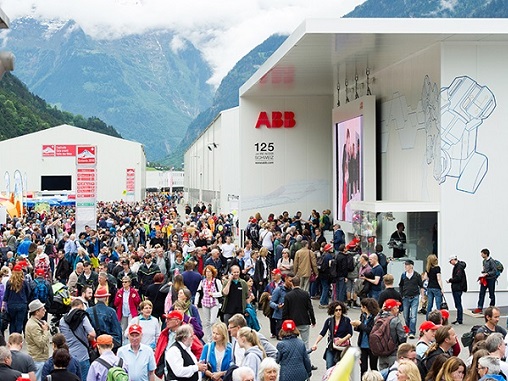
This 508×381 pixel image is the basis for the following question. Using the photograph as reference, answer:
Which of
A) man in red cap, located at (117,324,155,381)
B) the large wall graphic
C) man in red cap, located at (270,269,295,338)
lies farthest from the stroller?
the large wall graphic

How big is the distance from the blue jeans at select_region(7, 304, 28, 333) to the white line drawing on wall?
970cm

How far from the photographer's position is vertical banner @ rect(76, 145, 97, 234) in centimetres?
2868

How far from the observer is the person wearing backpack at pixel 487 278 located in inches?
705

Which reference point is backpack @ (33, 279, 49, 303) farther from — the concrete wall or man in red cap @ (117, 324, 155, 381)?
the concrete wall

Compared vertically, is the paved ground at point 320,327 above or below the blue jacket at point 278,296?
below

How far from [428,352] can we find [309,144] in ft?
82.4

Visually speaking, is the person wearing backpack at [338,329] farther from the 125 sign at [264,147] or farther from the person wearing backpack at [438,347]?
the 125 sign at [264,147]

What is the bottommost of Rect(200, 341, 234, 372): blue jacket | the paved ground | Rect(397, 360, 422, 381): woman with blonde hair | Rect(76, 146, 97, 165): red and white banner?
the paved ground

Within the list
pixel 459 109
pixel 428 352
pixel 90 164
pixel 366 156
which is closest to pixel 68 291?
pixel 428 352

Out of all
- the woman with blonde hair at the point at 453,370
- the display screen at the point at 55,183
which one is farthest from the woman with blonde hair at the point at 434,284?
the display screen at the point at 55,183

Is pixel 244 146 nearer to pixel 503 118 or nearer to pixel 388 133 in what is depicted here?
pixel 388 133

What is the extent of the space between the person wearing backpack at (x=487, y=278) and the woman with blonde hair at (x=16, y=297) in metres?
8.84

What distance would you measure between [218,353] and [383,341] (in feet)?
8.20

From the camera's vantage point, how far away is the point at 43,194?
70688 millimetres
